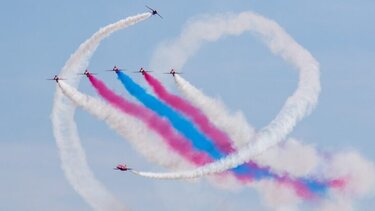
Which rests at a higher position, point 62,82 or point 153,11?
point 153,11

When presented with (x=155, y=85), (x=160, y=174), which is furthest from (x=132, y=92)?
(x=160, y=174)

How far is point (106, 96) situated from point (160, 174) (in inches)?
429

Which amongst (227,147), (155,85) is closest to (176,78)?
(155,85)

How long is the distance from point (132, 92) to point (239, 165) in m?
12.8

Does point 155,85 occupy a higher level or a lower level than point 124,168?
higher

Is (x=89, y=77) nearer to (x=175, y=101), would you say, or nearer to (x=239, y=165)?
(x=175, y=101)

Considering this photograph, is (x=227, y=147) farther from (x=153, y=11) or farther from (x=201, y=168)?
(x=153, y=11)

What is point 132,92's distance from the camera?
10850 centimetres

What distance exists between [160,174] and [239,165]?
778 centimetres

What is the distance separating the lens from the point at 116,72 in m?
110

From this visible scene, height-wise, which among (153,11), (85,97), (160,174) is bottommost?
(160,174)

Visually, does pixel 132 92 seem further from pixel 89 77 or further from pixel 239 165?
pixel 239 165

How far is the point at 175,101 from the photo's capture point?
108812 mm

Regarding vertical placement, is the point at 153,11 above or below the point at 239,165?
above
